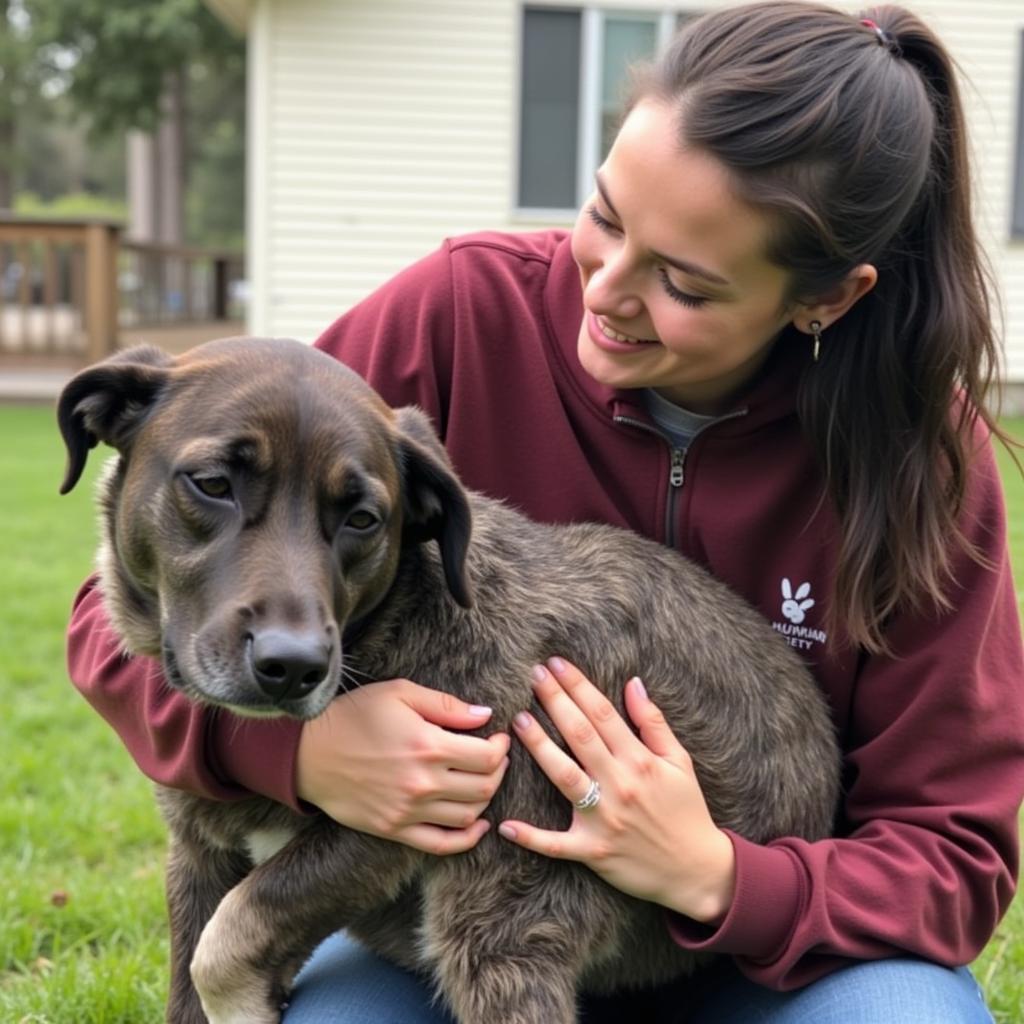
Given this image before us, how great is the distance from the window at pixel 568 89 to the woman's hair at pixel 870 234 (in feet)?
37.7

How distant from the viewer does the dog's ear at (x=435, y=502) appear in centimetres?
270

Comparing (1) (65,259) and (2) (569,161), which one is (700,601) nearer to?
(2) (569,161)

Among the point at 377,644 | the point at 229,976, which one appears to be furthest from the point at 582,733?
the point at 229,976

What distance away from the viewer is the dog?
2504 millimetres

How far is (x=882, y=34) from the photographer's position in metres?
2.86

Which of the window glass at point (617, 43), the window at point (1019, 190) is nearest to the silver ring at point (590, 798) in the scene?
the window glass at point (617, 43)

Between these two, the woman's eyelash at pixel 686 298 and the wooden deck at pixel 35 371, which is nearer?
the woman's eyelash at pixel 686 298

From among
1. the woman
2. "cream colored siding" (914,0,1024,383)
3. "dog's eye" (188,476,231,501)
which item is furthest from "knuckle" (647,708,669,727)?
"cream colored siding" (914,0,1024,383)

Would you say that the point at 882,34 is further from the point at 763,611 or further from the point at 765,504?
the point at 763,611

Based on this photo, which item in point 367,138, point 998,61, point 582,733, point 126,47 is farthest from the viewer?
point 126,47

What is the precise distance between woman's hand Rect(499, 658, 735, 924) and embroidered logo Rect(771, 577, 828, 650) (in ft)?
1.57

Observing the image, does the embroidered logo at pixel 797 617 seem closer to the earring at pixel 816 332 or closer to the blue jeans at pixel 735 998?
the earring at pixel 816 332

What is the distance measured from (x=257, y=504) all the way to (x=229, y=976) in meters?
0.95

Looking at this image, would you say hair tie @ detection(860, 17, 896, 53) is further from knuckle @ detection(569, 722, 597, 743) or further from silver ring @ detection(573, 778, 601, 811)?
silver ring @ detection(573, 778, 601, 811)
